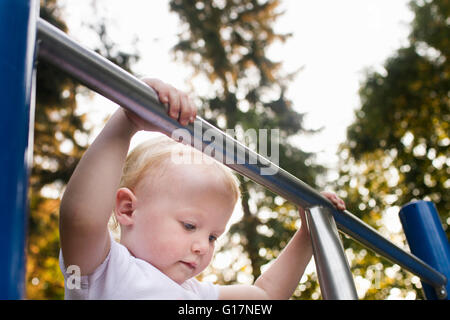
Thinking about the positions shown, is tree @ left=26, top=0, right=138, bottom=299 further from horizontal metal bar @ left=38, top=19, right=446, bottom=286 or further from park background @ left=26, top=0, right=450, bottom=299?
horizontal metal bar @ left=38, top=19, right=446, bottom=286

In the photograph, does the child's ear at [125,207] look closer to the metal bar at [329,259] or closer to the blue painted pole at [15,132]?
the metal bar at [329,259]

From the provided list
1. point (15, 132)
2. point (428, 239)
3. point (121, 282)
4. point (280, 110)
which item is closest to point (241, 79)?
point (280, 110)

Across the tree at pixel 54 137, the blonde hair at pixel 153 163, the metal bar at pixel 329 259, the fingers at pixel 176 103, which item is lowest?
the metal bar at pixel 329 259

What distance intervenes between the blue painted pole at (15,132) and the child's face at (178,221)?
0.56 meters

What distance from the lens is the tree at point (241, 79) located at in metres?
6.64

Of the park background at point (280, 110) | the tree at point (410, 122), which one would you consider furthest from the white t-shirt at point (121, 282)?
the tree at point (410, 122)

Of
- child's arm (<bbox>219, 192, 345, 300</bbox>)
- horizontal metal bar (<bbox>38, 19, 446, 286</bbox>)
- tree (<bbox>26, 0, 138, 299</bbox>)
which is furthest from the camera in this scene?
tree (<bbox>26, 0, 138, 299</bbox>)

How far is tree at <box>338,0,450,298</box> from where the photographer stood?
8578mm

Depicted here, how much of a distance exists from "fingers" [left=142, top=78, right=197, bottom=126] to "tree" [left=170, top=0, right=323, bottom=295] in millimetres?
5757

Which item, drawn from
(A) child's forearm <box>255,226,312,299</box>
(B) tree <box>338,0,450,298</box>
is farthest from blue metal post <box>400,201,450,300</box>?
(B) tree <box>338,0,450,298</box>

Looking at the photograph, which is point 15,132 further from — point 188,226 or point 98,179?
point 188,226

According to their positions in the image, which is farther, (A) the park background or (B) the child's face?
(A) the park background
